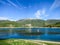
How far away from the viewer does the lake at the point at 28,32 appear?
1123 centimetres

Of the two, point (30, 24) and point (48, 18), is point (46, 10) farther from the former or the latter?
point (30, 24)

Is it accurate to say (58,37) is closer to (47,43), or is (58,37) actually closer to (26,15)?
(47,43)

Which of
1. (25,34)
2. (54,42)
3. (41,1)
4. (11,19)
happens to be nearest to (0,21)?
(11,19)

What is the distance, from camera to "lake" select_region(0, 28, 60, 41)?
1123 cm

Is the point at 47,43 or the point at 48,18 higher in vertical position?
the point at 48,18

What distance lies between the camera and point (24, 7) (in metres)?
10.8

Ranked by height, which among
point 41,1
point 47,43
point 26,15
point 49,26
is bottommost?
point 47,43

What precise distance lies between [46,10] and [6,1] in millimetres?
2776

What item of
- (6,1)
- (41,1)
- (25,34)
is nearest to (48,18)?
(41,1)

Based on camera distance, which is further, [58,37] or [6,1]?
[58,37]

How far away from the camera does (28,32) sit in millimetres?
11609

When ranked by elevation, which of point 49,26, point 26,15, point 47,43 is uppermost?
point 26,15

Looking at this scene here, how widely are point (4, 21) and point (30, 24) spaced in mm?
1937

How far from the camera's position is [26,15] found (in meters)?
10.9
